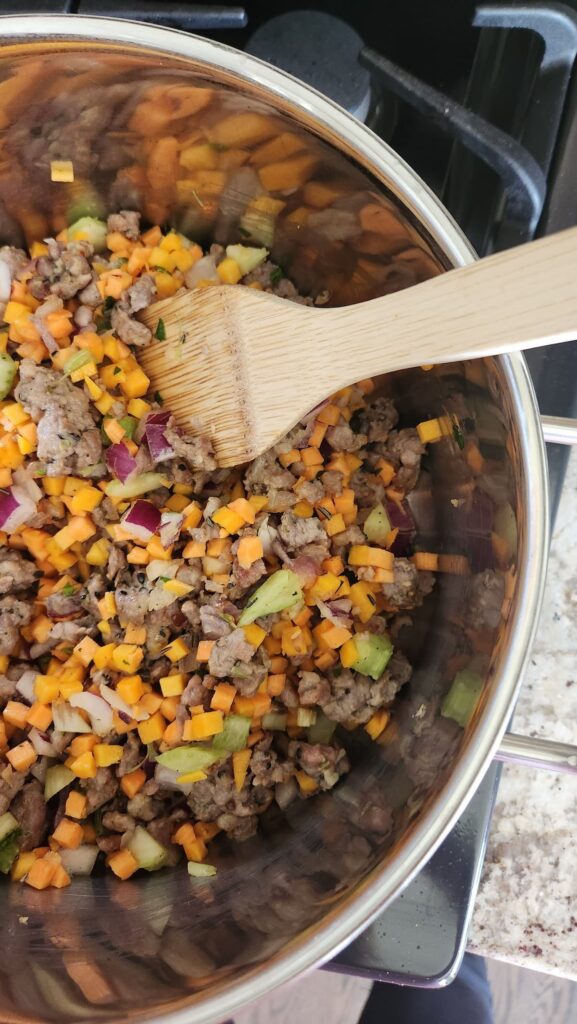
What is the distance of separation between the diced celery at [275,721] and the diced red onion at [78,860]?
0.35m

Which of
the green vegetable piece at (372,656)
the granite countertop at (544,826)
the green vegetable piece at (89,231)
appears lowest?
the granite countertop at (544,826)

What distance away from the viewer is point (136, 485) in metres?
1.34

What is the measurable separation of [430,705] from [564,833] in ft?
1.77

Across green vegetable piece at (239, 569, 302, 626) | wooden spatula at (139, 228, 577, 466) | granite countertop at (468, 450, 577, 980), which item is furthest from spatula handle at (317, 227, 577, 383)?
granite countertop at (468, 450, 577, 980)

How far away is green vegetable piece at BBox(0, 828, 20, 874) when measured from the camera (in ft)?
4.09

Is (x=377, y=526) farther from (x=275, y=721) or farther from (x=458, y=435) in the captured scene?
(x=275, y=721)

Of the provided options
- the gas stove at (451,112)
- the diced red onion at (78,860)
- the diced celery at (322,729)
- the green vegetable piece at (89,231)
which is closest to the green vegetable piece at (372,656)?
the diced celery at (322,729)

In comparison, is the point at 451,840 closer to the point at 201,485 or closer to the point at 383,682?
the point at 383,682

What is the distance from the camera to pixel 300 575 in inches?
50.9

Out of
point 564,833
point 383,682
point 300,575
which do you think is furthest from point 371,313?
point 564,833

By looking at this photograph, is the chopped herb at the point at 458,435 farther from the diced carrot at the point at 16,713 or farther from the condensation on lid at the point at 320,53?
the diced carrot at the point at 16,713

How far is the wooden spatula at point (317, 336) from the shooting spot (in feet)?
2.75

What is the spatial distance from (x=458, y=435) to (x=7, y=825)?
3.19 feet

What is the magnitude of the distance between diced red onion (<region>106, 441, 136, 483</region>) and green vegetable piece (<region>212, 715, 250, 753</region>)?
0.45 meters
